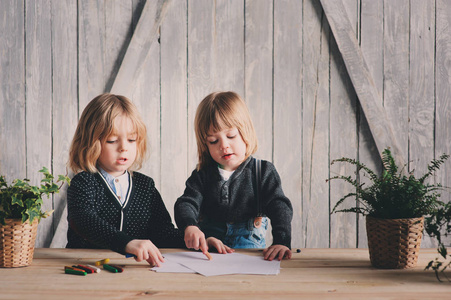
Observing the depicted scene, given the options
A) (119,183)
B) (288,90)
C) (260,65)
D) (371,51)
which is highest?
(371,51)

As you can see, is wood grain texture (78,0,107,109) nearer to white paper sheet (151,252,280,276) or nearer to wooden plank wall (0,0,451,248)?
wooden plank wall (0,0,451,248)

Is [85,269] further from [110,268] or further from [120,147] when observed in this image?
[120,147]

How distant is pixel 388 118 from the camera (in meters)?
2.76

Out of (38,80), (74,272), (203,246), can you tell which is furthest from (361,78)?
(74,272)

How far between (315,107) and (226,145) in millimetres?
1146

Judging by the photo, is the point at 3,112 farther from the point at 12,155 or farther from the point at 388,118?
the point at 388,118

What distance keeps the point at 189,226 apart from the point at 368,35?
184cm

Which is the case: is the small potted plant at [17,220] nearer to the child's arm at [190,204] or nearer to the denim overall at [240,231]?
the child's arm at [190,204]

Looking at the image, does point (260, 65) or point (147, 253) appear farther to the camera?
point (260, 65)

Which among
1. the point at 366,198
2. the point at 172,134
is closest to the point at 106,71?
the point at 172,134

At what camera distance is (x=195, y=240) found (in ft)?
4.89

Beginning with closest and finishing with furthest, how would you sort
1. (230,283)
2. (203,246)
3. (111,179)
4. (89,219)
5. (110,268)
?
(230,283), (110,268), (203,246), (89,219), (111,179)

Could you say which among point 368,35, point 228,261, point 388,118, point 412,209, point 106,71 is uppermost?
point 368,35

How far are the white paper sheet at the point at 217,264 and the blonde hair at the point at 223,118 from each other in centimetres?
56
